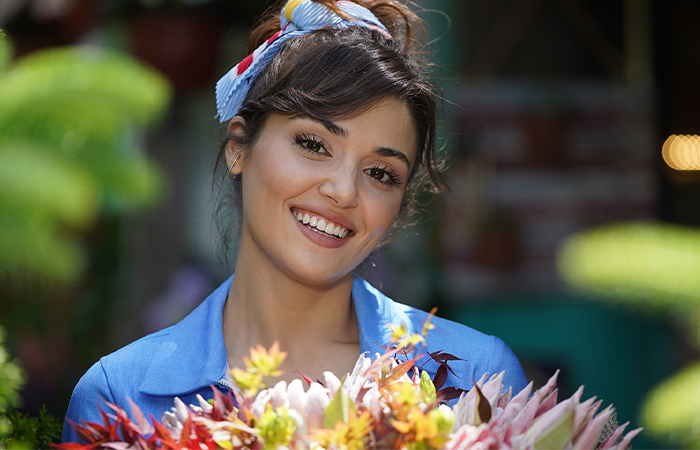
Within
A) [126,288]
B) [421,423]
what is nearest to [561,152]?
[126,288]

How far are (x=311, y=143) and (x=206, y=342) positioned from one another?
438mm

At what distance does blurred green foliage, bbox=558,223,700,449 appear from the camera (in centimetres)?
69

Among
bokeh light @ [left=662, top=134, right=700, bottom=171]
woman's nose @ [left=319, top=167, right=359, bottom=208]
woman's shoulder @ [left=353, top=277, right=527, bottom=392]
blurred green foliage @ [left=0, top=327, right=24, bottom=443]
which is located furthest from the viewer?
bokeh light @ [left=662, top=134, right=700, bottom=171]

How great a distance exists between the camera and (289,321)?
1.50 m

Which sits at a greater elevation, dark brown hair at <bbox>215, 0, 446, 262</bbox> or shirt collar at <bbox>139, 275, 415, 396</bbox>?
dark brown hair at <bbox>215, 0, 446, 262</bbox>

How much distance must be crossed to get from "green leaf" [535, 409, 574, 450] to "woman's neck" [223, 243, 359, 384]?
2.41 ft

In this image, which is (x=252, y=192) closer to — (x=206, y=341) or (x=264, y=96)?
(x=264, y=96)

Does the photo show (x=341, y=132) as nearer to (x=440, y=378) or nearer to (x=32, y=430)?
(x=440, y=378)

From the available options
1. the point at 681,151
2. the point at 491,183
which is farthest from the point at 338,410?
the point at 681,151

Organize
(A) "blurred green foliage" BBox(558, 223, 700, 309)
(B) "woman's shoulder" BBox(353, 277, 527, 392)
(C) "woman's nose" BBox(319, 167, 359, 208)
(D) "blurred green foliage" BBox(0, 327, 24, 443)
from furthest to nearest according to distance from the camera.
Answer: (B) "woman's shoulder" BBox(353, 277, 527, 392), (C) "woman's nose" BBox(319, 167, 359, 208), (D) "blurred green foliage" BBox(0, 327, 24, 443), (A) "blurred green foliage" BBox(558, 223, 700, 309)

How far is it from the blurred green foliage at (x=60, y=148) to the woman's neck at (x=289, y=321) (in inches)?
11.9

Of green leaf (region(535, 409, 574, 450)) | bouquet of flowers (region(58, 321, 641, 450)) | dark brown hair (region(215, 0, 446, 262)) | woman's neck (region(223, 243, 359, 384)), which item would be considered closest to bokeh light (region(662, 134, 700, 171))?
dark brown hair (region(215, 0, 446, 262))

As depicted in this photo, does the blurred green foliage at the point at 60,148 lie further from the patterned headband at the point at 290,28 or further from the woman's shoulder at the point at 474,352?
the woman's shoulder at the point at 474,352

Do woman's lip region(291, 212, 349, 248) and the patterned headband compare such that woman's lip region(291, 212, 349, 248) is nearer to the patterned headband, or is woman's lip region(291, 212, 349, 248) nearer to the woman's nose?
the woman's nose
